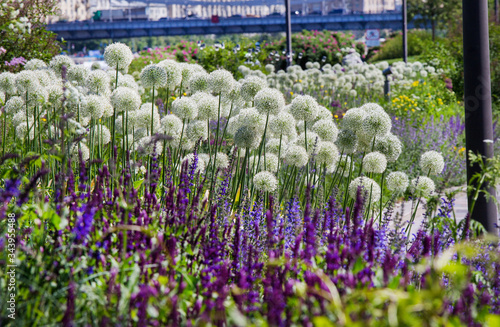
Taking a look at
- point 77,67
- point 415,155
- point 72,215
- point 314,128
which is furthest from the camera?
point 415,155

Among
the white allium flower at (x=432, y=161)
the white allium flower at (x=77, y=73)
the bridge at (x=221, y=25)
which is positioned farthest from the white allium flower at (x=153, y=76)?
the bridge at (x=221, y=25)

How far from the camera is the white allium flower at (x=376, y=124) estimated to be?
3.90 m

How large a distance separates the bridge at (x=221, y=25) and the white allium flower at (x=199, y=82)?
76320 millimetres

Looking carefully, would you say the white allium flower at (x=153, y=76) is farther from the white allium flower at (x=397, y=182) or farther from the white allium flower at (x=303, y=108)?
the white allium flower at (x=397, y=182)

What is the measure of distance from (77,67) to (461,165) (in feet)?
19.3

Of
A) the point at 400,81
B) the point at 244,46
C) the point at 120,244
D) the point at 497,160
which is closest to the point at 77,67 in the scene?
the point at 120,244

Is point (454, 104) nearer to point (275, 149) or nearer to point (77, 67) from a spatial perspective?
point (275, 149)

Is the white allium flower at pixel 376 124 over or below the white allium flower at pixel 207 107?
below

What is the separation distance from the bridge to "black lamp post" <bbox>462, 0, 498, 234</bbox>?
7681cm

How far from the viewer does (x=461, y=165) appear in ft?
26.8

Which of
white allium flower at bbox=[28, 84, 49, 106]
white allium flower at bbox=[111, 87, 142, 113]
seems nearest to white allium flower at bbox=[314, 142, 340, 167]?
white allium flower at bbox=[111, 87, 142, 113]

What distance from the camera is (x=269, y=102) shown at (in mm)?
4027

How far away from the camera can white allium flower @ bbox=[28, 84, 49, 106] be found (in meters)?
4.31

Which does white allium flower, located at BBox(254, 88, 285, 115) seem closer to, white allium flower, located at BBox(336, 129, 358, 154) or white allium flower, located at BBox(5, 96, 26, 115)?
white allium flower, located at BBox(336, 129, 358, 154)
